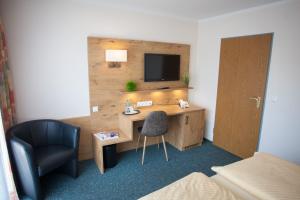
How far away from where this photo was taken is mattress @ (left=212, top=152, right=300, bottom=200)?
1.48 m

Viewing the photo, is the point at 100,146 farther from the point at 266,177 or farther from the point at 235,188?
the point at 266,177

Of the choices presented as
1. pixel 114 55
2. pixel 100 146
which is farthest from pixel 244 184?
pixel 114 55

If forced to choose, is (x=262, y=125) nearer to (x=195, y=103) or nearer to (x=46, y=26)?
(x=195, y=103)

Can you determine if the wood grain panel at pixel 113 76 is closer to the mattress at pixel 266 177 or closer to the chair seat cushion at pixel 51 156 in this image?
the chair seat cushion at pixel 51 156

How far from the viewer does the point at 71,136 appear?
2.64 metres

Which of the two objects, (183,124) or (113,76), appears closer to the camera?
(113,76)

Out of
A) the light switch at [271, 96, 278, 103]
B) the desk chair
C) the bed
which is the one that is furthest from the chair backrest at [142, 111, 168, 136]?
the light switch at [271, 96, 278, 103]

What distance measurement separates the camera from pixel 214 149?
3691 mm

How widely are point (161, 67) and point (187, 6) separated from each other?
113 cm

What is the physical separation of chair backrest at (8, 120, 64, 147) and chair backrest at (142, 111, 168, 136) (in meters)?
1.24

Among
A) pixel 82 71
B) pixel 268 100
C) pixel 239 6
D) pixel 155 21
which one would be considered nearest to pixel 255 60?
pixel 268 100

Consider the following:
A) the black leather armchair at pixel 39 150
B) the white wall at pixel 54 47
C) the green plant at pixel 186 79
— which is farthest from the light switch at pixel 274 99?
the black leather armchair at pixel 39 150

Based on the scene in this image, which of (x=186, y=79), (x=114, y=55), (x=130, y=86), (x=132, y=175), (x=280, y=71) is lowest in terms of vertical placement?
(x=132, y=175)

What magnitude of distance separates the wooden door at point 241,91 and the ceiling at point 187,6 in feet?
1.65
